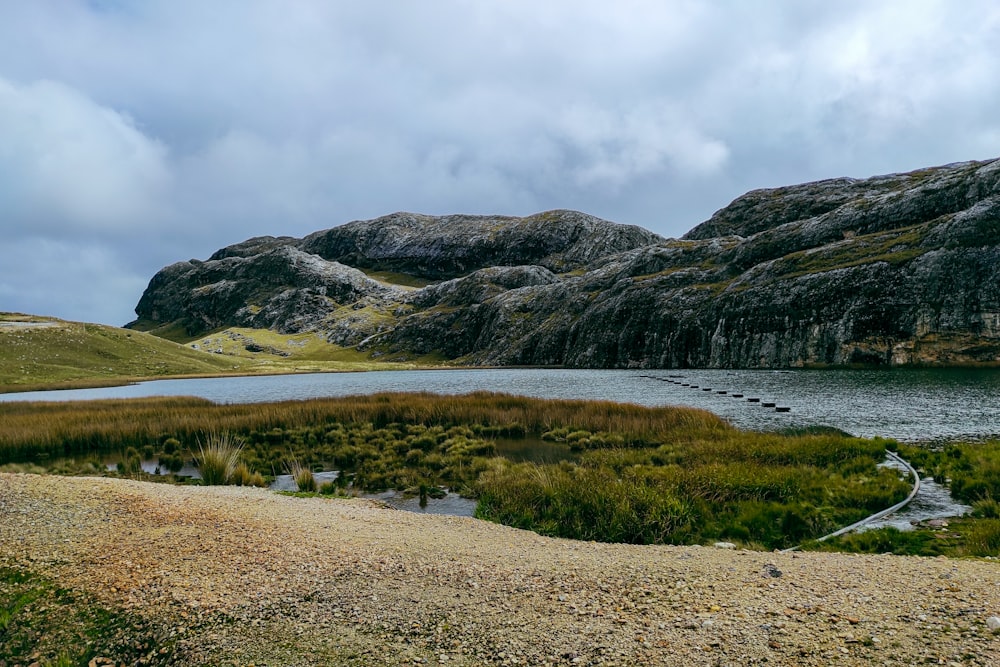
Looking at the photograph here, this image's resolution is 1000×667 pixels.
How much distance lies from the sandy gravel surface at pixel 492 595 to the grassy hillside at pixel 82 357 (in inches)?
4430

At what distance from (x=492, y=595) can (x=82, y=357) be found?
16053 cm

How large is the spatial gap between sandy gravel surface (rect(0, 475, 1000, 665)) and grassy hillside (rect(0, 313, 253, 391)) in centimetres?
11251

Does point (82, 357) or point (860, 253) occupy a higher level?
point (860, 253)

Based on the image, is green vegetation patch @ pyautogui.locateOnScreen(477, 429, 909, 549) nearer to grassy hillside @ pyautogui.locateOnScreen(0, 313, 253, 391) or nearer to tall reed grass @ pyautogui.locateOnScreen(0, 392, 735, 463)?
tall reed grass @ pyautogui.locateOnScreen(0, 392, 735, 463)

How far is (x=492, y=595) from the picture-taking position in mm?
8648

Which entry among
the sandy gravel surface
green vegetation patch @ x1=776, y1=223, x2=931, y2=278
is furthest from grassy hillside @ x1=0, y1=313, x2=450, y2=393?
green vegetation patch @ x1=776, y1=223, x2=931, y2=278

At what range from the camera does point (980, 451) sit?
774 inches

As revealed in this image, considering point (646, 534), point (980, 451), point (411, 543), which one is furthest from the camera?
point (980, 451)

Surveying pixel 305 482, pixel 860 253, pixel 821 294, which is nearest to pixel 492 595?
pixel 305 482

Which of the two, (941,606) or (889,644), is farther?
(941,606)

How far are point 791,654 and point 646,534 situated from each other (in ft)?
24.1

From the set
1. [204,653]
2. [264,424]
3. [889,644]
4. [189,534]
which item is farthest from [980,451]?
[264,424]

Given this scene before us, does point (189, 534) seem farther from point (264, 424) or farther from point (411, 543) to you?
point (264, 424)

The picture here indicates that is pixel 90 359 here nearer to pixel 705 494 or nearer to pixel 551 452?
pixel 551 452
